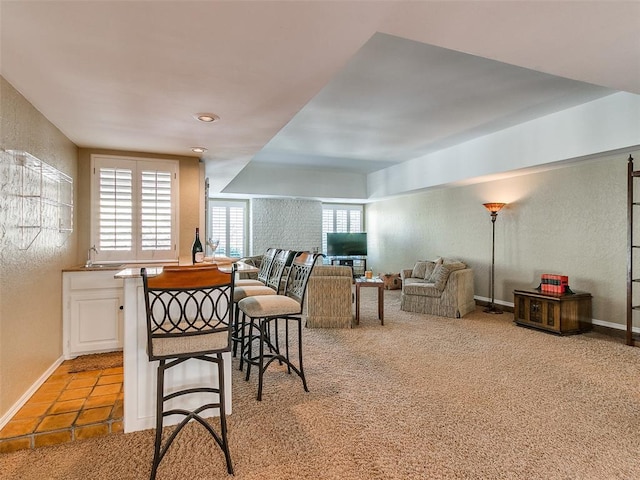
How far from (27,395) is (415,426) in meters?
2.67

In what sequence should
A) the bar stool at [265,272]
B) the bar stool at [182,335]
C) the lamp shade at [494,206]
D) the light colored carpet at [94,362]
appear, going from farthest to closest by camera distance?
the lamp shade at [494,206], the bar stool at [265,272], the light colored carpet at [94,362], the bar stool at [182,335]

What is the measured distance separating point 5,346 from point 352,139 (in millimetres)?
4872

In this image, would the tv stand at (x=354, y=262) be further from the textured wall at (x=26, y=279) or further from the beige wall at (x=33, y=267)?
the textured wall at (x=26, y=279)

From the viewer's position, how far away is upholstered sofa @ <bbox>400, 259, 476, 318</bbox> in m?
5.48

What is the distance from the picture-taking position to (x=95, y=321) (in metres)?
3.41

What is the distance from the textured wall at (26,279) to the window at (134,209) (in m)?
0.55

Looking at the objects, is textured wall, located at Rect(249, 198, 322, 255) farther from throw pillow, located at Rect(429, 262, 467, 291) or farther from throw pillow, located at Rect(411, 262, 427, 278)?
throw pillow, located at Rect(429, 262, 467, 291)

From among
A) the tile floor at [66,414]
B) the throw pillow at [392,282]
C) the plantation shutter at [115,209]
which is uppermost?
the plantation shutter at [115,209]

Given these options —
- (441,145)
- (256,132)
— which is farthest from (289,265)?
(441,145)

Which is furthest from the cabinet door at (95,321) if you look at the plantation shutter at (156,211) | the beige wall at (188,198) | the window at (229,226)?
the window at (229,226)

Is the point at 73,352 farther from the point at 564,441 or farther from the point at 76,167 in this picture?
the point at 564,441

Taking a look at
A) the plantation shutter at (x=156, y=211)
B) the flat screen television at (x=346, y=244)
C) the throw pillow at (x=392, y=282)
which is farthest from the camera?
the flat screen television at (x=346, y=244)

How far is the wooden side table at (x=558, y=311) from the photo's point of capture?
4449 mm

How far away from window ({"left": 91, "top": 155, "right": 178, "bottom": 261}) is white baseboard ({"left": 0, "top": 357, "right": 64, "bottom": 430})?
1.25m
